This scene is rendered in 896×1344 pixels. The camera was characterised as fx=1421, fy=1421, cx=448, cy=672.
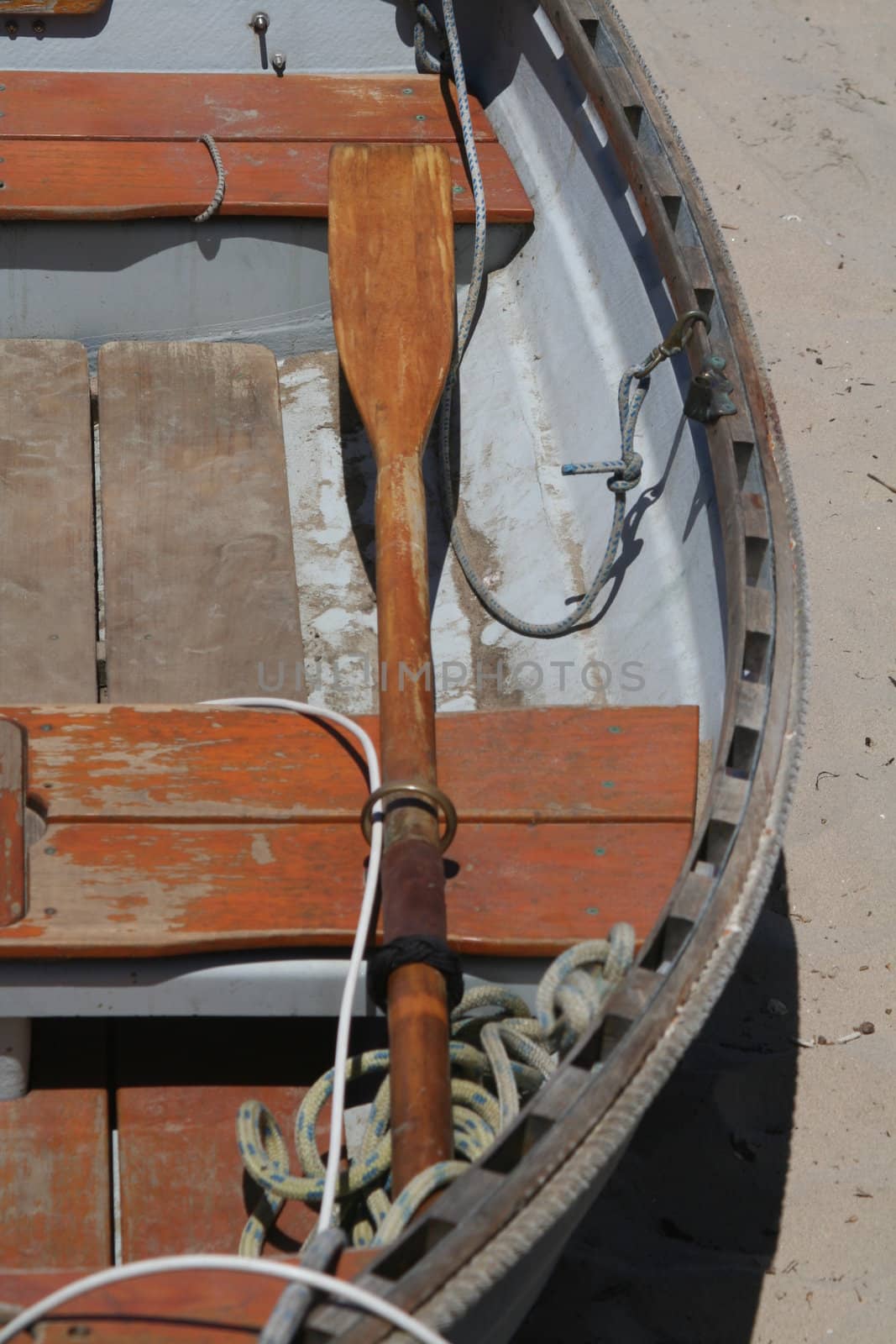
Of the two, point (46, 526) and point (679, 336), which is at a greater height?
point (679, 336)

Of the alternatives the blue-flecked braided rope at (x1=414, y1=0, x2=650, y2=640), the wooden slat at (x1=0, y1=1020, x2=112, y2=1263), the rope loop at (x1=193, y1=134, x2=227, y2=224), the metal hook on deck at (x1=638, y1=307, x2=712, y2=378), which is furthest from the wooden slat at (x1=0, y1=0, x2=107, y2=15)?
the wooden slat at (x1=0, y1=1020, x2=112, y2=1263)

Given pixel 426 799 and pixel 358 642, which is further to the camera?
pixel 358 642

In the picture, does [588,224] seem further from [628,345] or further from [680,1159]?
[680,1159]

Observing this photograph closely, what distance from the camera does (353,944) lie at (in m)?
1.69

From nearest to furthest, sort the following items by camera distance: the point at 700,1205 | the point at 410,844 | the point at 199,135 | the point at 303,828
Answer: the point at 410,844 < the point at 303,828 < the point at 700,1205 < the point at 199,135

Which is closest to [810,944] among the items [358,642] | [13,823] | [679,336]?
[358,642]

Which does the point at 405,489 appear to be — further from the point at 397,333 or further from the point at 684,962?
the point at 684,962

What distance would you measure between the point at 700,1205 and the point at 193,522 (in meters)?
1.40

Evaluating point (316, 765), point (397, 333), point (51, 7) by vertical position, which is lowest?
point (316, 765)

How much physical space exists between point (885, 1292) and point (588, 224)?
1948 millimetres

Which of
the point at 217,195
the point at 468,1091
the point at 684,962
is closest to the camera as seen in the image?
the point at 684,962

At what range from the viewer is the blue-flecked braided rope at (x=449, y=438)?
2369 millimetres

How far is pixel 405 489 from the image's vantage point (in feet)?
7.27

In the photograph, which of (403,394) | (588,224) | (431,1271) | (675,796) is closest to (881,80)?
(588,224)
